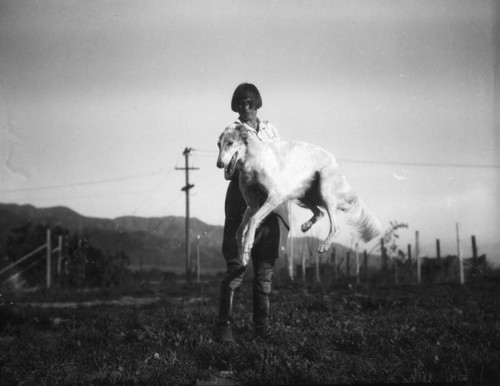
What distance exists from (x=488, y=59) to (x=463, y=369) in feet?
12.7

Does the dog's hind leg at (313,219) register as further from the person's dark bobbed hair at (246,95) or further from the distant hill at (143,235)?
the person's dark bobbed hair at (246,95)

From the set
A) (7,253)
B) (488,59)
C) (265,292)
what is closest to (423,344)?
(265,292)

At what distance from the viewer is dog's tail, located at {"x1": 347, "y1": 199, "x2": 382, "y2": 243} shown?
4.53m

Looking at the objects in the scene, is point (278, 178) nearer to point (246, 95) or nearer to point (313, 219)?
point (313, 219)

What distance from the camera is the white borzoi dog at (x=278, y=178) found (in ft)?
13.2

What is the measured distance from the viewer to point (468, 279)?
1501 cm

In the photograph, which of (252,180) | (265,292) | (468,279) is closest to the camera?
(252,180)

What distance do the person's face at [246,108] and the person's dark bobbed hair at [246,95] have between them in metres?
0.03

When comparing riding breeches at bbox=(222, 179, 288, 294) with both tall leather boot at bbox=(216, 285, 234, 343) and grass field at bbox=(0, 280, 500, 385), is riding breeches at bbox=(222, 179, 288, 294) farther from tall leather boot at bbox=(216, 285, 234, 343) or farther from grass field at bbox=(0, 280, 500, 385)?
grass field at bbox=(0, 280, 500, 385)

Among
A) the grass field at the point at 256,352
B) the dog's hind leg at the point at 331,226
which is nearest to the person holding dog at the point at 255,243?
the grass field at the point at 256,352

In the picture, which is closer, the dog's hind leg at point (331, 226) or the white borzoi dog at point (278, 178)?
the white borzoi dog at point (278, 178)

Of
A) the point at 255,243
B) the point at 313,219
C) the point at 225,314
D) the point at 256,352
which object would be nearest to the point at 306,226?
the point at 313,219

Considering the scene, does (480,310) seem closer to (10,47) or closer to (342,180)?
(342,180)

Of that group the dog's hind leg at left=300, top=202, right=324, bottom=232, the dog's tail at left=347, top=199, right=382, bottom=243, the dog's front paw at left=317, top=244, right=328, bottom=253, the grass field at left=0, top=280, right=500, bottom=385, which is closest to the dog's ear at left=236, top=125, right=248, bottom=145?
the dog's hind leg at left=300, top=202, right=324, bottom=232
